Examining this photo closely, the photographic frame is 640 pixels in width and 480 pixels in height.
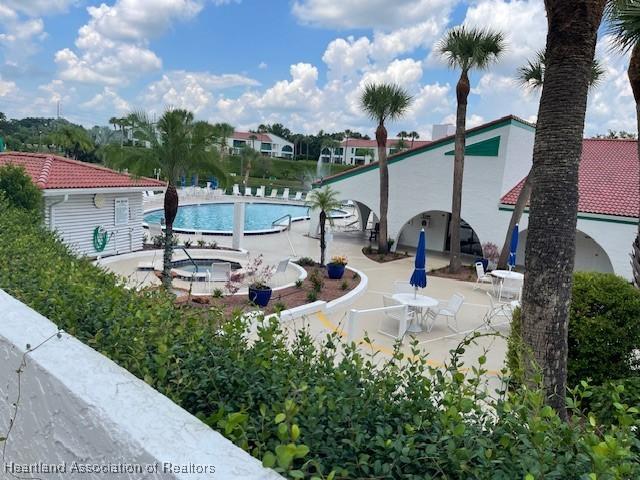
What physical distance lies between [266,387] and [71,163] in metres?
18.1

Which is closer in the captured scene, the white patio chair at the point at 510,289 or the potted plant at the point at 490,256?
the white patio chair at the point at 510,289

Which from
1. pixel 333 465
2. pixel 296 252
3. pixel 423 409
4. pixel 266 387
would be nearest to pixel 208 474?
pixel 333 465

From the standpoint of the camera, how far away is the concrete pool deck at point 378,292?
9781 millimetres

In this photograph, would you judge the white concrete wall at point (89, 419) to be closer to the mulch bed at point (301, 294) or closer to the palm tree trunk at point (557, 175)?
the palm tree trunk at point (557, 175)

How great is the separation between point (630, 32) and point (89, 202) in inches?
644

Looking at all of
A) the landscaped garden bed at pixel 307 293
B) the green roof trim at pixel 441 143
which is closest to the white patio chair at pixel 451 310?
the landscaped garden bed at pixel 307 293

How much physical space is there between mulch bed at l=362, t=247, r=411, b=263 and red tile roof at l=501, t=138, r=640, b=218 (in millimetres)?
5222

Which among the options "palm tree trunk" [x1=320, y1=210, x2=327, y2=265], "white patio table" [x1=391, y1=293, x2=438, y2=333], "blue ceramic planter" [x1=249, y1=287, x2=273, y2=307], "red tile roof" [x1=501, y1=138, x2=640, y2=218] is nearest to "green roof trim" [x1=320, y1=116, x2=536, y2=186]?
"red tile roof" [x1=501, y1=138, x2=640, y2=218]

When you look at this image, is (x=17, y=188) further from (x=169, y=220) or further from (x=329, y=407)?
(x=329, y=407)

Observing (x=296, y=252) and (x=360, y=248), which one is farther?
(x=360, y=248)

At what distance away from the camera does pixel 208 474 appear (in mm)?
1646

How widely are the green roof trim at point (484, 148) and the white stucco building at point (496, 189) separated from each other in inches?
1.6

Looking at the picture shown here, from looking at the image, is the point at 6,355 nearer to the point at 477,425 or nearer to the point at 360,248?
the point at 477,425

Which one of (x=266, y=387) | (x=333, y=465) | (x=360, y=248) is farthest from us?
(x=360, y=248)
